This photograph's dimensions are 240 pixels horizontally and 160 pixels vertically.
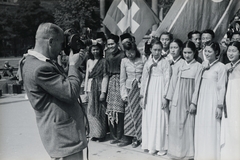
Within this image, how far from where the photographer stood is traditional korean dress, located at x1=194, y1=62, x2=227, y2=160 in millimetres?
3500

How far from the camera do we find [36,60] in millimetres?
1991

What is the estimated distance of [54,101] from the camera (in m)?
2.01

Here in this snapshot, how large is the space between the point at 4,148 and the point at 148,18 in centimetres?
315

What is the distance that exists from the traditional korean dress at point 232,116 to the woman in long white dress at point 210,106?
3.6 inches

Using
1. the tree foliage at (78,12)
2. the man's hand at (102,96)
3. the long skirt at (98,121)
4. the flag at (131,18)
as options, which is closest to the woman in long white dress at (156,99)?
the man's hand at (102,96)

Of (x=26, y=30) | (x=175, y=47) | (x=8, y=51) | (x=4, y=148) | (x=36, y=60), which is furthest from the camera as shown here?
(x=26, y=30)

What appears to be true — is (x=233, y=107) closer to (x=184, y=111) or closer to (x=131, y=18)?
(x=184, y=111)

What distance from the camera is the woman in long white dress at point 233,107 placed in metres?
Answer: 3.34

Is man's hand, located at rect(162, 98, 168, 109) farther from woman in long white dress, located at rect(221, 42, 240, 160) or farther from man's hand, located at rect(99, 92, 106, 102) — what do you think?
man's hand, located at rect(99, 92, 106, 102)

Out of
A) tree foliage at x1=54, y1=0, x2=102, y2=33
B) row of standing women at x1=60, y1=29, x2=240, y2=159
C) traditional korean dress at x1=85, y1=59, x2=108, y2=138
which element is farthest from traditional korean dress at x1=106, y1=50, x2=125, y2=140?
tree foliage at x1=54, y1=0, x2=102, y2=33

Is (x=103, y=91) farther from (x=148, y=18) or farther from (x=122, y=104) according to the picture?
(x=148, y=18)

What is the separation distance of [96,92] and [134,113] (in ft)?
2.46

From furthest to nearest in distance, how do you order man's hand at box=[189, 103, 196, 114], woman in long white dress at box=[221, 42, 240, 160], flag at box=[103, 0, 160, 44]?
flag at box=[103, 0, 160, 44] → man's hand at box=[189, 103, 196, 114] → woman in long white dress at box=[221, 42, 240, 160]

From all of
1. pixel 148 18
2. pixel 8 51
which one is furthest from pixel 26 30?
pixel 148 18
